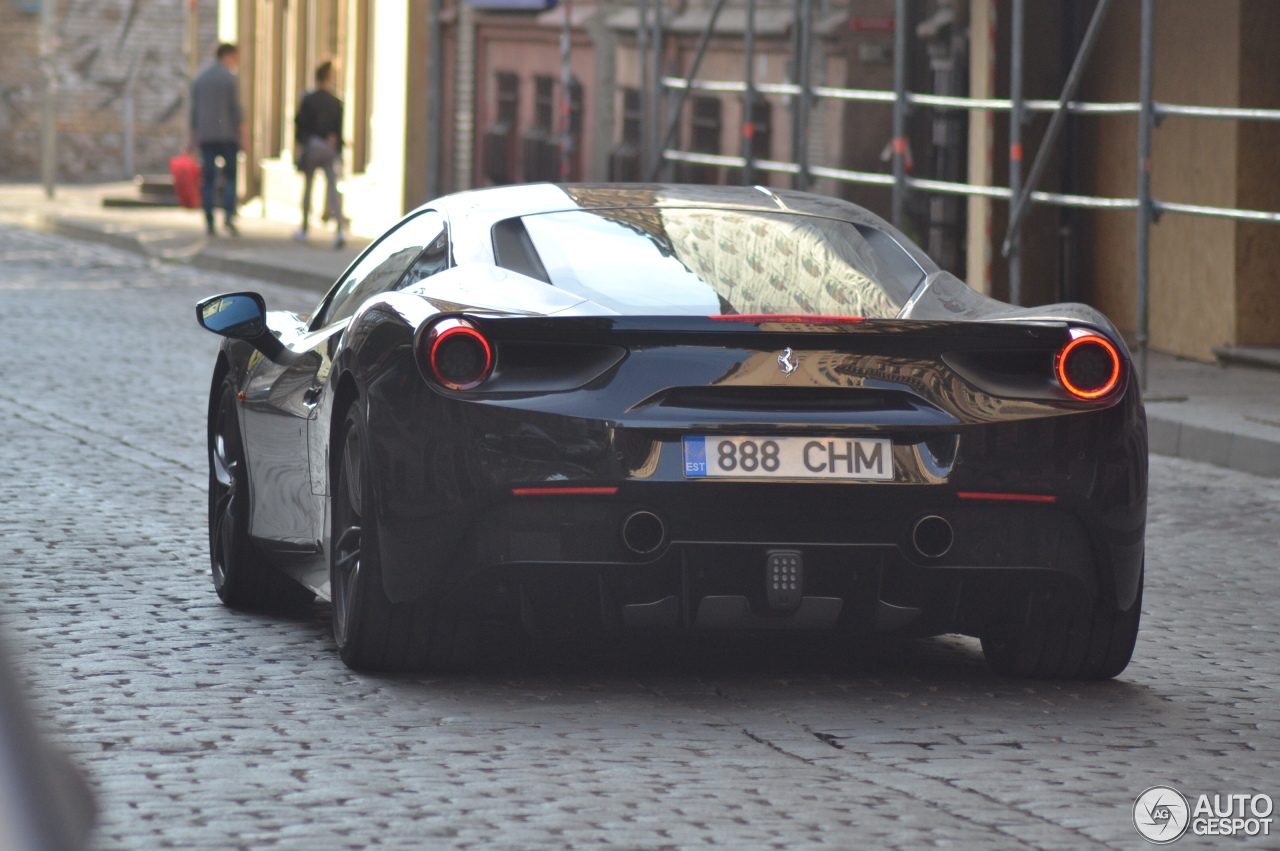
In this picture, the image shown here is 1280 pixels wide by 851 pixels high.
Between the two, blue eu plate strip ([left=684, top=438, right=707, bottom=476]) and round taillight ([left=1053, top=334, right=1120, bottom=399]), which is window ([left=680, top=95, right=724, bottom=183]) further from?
blue eu plate strip ([left=684, top=438, right=707, bottom=476])

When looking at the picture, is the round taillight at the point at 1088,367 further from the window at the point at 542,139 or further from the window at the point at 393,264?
the window at the point at 542,139

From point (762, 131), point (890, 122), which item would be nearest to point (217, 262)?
point (762, 131)

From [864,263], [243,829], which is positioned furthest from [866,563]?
[243,829]

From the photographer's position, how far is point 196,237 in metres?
27.3

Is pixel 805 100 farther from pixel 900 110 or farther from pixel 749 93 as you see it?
pixel 900 110

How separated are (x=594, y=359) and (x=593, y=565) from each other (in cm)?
44

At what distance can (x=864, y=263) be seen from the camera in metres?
5.61

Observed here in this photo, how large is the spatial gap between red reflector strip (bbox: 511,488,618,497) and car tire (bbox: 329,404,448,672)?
1.21 ft

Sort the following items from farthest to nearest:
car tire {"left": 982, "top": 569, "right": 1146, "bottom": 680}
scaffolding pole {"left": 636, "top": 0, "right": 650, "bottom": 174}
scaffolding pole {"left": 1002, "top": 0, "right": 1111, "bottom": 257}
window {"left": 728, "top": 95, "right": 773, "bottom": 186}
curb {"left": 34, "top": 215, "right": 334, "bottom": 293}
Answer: curb {"left": 34, "top": 215, "right": 334, "bottom": 293} → window {"left": 728, "top": 95, "right": 773, "bottom": 186} → scaffolding pole {"left": 636, "top": 0, "right": 650, "bottom": 174} → scaffolding pole {"left": 1002, "top": 0, "right": 1111, "bottom": 257} → car tire {"left": 982, "top": 569, "right": 1146, "bottom": 680}

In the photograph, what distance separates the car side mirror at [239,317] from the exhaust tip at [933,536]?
1969 mm

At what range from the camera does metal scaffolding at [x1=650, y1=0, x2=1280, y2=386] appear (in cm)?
1255

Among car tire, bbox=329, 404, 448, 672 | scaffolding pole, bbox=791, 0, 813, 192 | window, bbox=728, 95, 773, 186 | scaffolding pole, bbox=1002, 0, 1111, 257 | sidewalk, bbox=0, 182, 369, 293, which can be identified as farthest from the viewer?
sidewalk, bbox=0, 182, 369, 293

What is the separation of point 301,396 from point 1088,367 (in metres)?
2.02

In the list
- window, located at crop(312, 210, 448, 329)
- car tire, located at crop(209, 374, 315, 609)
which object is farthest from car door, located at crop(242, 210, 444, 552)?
car tire, located at crop(209, 374, 315, 609)
